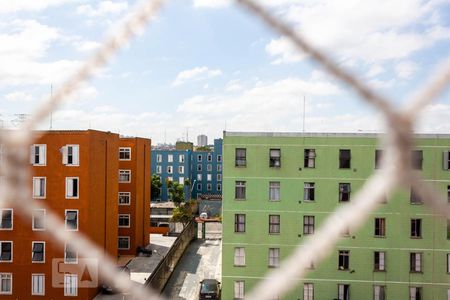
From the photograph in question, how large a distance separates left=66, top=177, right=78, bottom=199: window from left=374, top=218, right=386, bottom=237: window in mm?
12500

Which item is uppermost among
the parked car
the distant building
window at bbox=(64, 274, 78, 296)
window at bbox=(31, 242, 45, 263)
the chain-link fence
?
the distant building

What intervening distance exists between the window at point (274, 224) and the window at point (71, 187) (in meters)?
8.36

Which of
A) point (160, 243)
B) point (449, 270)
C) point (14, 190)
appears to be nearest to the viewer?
point (14, 190)

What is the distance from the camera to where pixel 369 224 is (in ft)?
59.6

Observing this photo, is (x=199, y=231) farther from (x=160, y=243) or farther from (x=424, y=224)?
(x=424, y=224)

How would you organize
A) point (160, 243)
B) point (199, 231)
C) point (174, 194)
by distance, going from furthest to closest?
point (174, 194) → point (199, 231) → point (160, 243)

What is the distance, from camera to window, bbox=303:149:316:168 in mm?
18502

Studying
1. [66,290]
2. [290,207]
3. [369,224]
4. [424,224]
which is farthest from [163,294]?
[424,224]

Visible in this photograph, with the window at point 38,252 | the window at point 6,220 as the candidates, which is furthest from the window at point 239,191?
the window at point 6,220

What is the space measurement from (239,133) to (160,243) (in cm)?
1542

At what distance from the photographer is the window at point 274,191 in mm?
18781

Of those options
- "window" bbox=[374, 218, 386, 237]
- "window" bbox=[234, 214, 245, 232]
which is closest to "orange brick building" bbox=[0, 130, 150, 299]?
"window" bbox=[234, 214, 245, 232]

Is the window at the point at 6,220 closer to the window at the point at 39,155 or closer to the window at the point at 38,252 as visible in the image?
the window at the point at 38,252

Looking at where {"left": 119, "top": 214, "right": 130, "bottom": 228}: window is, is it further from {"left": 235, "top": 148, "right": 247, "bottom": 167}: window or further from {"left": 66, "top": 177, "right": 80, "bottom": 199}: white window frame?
{"left": 235, "top": 148, "right": 247, "bottom": 167}: window
